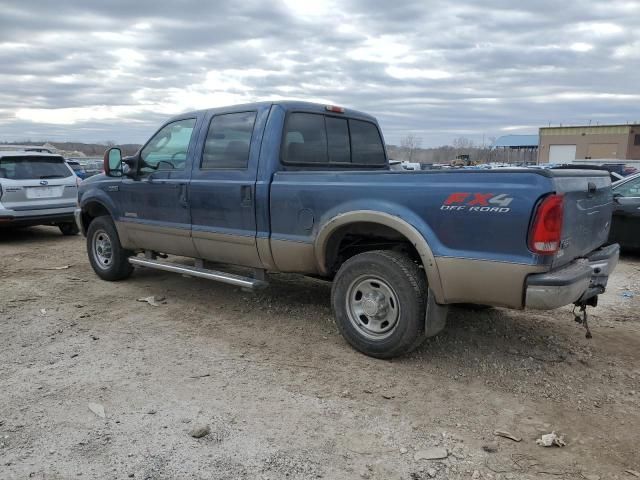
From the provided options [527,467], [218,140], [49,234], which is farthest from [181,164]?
[49,234]

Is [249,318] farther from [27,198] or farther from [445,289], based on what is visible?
[27,198]

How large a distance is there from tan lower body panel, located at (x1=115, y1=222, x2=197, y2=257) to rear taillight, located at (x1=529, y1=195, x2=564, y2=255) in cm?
355

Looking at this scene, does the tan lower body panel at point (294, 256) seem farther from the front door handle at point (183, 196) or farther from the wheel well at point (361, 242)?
the front door handle at point (183, 196)

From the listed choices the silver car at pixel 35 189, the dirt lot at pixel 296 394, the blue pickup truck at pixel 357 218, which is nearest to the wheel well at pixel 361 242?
the blue pickup truck at pixel 357 218

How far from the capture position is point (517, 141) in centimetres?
8381

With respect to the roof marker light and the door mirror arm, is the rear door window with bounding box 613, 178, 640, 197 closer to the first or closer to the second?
the roof marker light

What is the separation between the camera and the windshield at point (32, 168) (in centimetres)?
985

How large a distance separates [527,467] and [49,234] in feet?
36.9

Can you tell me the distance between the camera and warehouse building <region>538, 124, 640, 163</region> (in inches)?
2367

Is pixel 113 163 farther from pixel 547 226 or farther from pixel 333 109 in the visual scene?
pixel 547 226

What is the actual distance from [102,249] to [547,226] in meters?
Answer: 5.66

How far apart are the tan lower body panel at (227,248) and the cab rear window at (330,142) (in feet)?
2.88

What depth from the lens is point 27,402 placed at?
3652 mm

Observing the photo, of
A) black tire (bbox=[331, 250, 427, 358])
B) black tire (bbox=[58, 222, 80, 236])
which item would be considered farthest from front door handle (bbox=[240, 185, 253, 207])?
black tire (bbox=[58, 222, 80, 236])
